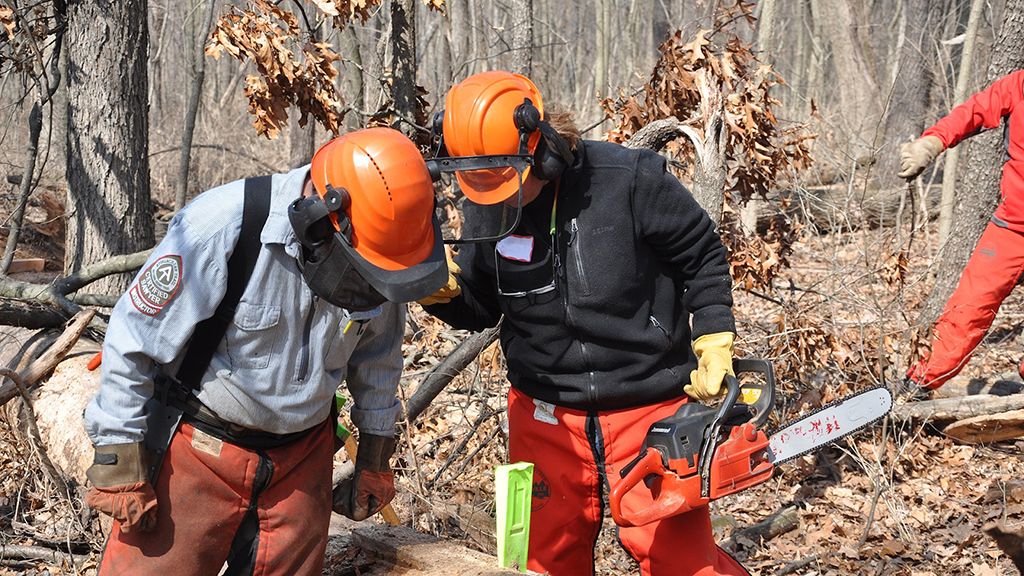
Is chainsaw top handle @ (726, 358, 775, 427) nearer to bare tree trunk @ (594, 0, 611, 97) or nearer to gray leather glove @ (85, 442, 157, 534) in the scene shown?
gray leather glove @ (85, 442, 157, 534)

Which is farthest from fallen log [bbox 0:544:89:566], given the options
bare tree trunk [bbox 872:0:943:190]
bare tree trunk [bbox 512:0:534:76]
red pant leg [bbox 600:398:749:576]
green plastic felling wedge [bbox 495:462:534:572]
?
bare tree trunk [bbox 872:0:943:190]

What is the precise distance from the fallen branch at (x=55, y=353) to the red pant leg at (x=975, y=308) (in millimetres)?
4635

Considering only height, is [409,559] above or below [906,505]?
above

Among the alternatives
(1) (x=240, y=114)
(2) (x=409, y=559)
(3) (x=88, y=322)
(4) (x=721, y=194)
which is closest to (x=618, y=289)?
(2) (x=409, y=559)

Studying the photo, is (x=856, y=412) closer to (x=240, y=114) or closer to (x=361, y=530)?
(x=361, y=530)

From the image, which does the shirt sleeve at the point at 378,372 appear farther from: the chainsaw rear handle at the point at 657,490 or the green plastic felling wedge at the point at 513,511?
the chainsaw rear handle at the point at 657,490

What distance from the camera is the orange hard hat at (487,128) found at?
114 inches

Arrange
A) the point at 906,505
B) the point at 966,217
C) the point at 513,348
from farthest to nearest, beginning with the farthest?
the point at 966,217 → the point at 906,505 → the point at 513,348

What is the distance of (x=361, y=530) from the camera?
3.38 m

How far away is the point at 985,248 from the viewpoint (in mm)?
5375

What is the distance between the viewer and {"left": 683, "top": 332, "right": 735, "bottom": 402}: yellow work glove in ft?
9.75

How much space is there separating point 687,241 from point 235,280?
4.88 feet

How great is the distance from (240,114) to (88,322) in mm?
12575

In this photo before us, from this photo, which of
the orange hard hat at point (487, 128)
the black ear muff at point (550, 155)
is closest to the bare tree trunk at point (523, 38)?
the orange hard hat at point (487, 128)
